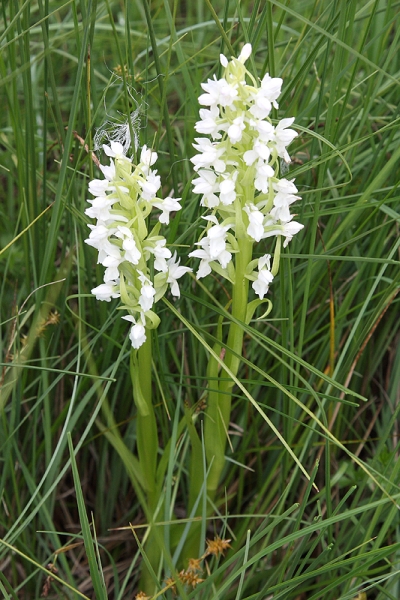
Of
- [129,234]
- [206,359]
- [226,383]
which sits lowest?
[206,359]

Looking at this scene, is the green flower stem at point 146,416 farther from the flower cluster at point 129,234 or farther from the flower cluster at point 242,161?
the flower cluster at point 242,161

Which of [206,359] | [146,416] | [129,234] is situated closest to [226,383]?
[146,416]

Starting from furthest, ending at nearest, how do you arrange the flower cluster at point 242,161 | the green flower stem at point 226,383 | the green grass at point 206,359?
the green grass at point 206,359 < the green flower stem at point 226,383 < the flower cluster at point 242,161

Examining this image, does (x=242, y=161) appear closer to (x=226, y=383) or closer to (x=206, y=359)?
(x=226, y=383)

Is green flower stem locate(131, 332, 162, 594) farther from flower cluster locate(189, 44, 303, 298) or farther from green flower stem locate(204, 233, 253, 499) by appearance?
flower cluster locate(189, 44, 303, 298)

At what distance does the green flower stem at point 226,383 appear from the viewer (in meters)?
0.93

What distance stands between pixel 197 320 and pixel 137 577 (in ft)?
1.73

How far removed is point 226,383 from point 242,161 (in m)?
0.40

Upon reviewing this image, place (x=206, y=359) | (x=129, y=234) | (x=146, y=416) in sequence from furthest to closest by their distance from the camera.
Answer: (x=206, y=359) → (x=146, y=416) → (x=129, y=234)

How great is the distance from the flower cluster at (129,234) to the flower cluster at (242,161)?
7 cm

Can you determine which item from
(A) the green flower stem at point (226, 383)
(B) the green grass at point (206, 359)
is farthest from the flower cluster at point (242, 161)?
(B) the green grass at point (206, 359)

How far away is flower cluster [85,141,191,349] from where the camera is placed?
87 cm

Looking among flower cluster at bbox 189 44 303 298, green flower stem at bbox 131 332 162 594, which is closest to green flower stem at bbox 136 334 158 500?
green flower stem at bbox 131 332 162 594

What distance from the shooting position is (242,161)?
0.86 meters
